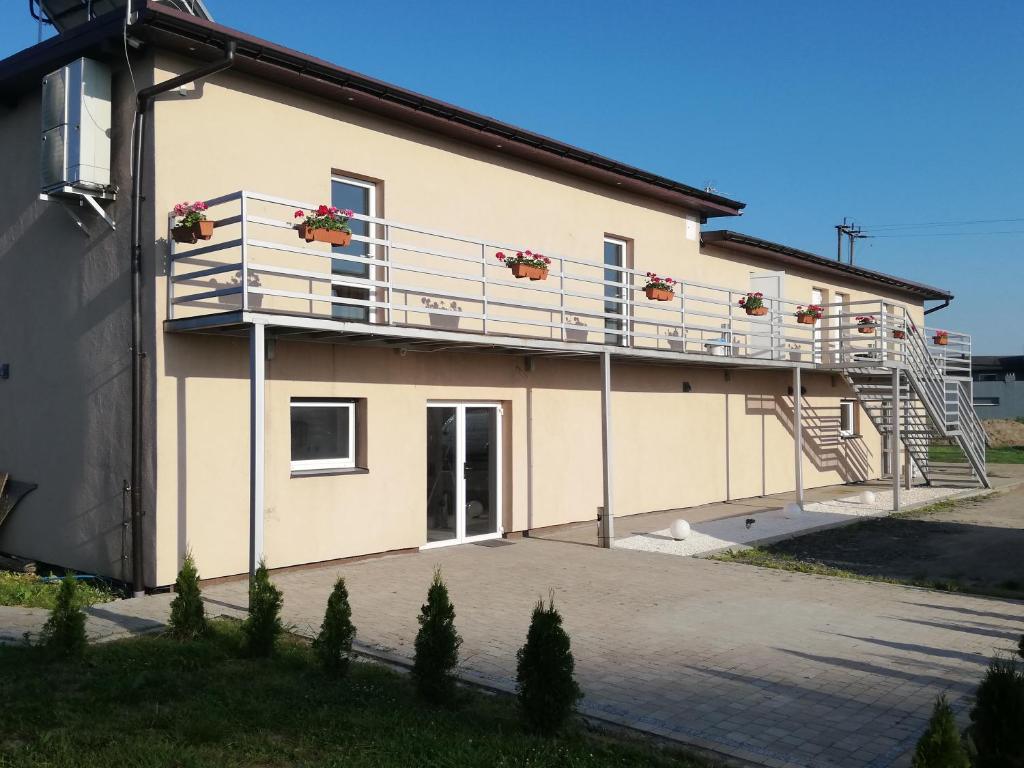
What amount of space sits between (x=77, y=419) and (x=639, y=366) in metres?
9.67

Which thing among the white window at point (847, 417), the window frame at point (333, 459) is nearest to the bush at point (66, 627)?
the window frame at point (333, 459)

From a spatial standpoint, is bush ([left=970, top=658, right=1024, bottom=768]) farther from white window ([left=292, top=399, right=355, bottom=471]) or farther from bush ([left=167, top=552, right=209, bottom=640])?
white window ([left=292, top=399, right=355, bottom=471])

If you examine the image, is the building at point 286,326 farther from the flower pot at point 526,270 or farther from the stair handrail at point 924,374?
the stair handrail at point 924,374

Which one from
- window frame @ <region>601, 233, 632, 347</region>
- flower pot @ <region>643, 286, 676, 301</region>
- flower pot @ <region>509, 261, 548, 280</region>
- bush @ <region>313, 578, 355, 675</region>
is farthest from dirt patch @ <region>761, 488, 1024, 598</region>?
bush @ <region>313, 578, 355, 675</region>

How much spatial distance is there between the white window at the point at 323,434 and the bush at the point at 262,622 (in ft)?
14.0

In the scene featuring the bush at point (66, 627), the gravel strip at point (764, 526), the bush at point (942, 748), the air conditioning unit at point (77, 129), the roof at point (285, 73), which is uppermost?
the roof at point (285, 73)

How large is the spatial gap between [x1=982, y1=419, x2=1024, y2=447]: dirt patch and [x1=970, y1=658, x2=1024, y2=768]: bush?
43.8 metres

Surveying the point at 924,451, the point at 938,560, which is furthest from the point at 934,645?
the point at 924,451

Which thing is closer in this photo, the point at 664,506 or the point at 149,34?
the point at 149,34

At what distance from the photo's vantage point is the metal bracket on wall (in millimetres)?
10391

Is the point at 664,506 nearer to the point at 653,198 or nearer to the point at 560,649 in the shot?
the point at 653,198

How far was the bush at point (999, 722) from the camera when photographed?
4285 millimetres

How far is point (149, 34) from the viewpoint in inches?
393

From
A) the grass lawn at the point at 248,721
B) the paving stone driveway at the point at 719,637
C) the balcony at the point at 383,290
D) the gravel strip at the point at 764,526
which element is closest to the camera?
the grass lawn at the point at 248,721
